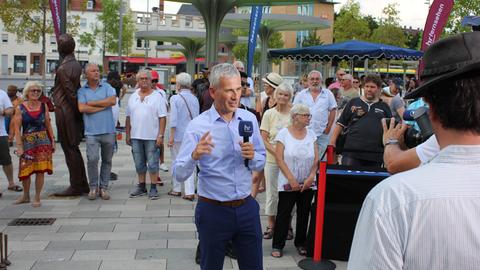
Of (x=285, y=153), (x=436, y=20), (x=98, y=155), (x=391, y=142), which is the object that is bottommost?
(x=98, y=155)

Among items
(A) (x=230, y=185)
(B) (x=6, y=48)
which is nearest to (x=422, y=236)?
(A) (x=230, y=185)

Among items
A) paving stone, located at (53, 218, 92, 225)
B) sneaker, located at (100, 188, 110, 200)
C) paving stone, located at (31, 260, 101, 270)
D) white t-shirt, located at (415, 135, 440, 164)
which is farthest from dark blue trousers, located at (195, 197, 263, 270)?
sneaker, located at (100, 188, 110, 200)

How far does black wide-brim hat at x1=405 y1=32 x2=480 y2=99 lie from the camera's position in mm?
1326

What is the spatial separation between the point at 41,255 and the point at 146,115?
290 centimetres

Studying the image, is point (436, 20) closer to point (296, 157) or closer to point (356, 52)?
point (296, 157)

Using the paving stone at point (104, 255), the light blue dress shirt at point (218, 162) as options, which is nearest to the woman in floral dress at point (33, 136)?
the paving stone at point (104, 255)

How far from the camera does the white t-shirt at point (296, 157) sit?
543cm

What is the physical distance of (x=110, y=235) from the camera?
6133 millimetres

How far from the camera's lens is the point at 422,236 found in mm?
1297

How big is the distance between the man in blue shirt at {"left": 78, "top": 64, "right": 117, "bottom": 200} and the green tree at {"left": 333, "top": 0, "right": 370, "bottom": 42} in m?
44.1

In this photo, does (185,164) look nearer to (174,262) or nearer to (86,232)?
(174,262)

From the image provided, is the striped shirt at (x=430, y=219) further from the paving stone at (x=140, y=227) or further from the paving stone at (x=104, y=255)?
the paving stone at (x=140, y=227)

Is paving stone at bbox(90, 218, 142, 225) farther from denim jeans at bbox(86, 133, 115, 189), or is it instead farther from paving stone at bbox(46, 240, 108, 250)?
denim jeans at bbox(86, 133, 115, 189)

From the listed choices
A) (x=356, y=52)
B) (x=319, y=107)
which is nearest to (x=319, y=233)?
(x=319, y=107)
